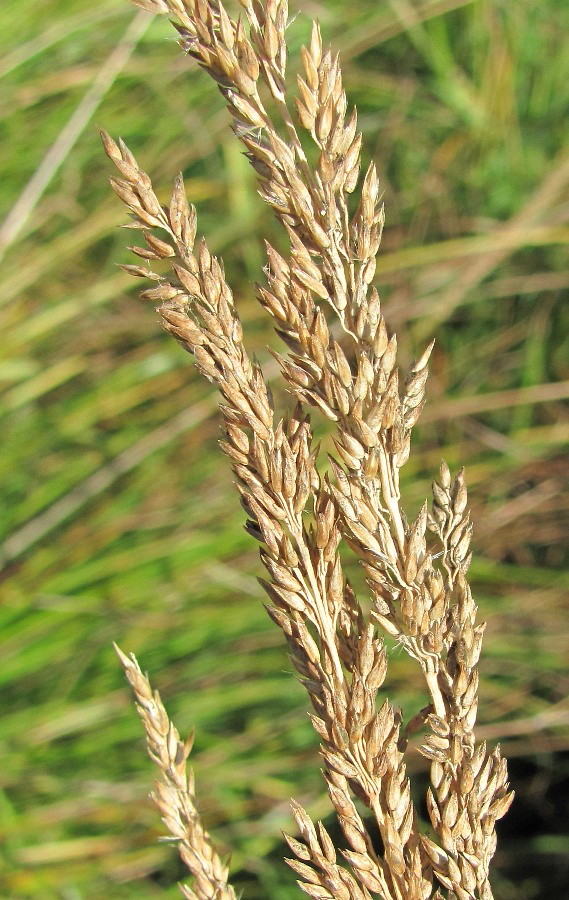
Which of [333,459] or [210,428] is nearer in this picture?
[333,459]

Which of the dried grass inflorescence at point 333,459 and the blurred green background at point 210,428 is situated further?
the blurred green background at point 210,428

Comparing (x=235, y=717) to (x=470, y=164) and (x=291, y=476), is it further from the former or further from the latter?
(x=470, y=164)

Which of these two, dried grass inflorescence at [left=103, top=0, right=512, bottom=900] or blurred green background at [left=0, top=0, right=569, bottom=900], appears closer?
dried grass inflorescence at [left=103, top=0, right=512, bottom=900]

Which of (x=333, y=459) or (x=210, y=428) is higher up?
(x=210, y=428)
